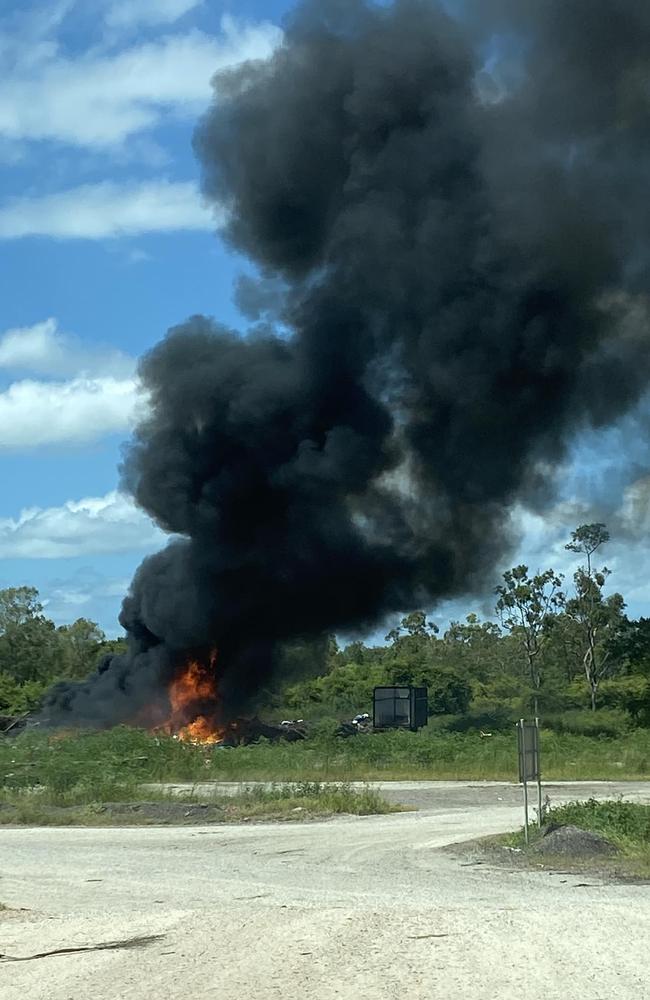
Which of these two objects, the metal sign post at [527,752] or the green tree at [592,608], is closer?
the metal sign post at [527,752]

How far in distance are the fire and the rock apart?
33.4 metres

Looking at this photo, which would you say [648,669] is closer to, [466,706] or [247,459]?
[466,706]

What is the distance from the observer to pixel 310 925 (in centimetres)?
1205

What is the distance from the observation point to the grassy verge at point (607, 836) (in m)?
16.9

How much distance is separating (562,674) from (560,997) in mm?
81154

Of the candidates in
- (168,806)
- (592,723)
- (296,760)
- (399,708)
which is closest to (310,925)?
(168,806)

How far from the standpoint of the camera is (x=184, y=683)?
5553cm

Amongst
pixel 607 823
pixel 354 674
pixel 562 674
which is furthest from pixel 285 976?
pixel 562 674

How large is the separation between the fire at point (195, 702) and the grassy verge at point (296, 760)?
685 centimetres

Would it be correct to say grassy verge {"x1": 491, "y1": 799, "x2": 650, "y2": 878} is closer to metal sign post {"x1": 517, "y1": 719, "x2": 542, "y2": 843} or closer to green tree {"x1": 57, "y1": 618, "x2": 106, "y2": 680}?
metal sign post {"x1": 517, "y1": 719, "x2": 542, "y2": 843}

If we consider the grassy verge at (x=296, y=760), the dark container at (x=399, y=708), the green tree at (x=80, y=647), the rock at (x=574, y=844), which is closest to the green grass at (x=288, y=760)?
the grassy verge at (x=296, y=760)

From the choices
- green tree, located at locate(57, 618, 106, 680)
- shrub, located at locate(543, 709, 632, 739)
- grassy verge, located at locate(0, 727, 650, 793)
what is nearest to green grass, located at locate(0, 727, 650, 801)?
grassy verge, located at locate(0, 727, 650, 793)

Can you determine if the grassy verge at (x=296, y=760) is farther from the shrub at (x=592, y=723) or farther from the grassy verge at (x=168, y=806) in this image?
the shrub at (x=592, y=723)

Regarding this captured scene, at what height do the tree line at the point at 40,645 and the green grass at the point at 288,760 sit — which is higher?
the tree line at the point at 40,645
